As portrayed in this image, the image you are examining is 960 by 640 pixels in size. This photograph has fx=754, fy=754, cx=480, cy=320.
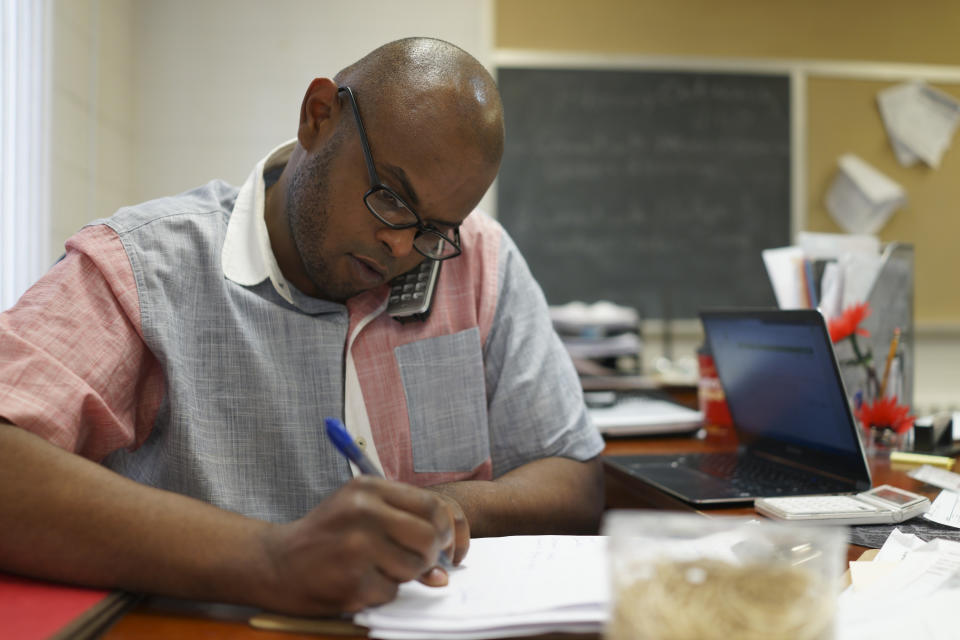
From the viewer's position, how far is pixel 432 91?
3.16ft

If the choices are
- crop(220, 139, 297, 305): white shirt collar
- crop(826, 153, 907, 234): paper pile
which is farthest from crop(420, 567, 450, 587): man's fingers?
crop(826, 153, 907, 234): paper pile

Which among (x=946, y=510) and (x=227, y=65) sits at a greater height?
(x=227, y=65)

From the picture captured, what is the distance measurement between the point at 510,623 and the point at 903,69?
364 centimetres

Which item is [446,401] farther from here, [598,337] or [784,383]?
[598,337]

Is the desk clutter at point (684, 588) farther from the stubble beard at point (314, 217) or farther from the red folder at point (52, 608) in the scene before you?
the stubble beard at point (314, 217)

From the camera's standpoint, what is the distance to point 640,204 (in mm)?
3316

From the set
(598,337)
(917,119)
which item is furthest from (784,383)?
(917,119)

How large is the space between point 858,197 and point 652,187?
912mm

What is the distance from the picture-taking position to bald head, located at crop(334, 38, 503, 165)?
957mm

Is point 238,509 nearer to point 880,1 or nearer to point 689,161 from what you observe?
point 689,161

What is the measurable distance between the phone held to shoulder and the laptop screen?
1.65ft

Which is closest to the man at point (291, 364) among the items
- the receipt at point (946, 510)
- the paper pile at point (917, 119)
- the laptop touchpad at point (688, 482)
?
the laptop touchpad at point (688, 482)

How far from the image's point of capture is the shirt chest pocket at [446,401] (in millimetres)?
1107

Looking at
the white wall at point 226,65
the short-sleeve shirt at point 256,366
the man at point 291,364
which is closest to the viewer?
the man at point 291,364
